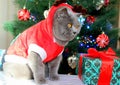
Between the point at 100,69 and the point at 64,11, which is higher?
the point at 64,11

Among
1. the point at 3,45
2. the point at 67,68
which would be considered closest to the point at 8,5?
the point at 3,45

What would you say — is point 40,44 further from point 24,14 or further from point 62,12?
point 24,14

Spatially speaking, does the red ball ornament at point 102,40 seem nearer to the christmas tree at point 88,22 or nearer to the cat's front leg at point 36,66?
the christmas tree at point 88,22

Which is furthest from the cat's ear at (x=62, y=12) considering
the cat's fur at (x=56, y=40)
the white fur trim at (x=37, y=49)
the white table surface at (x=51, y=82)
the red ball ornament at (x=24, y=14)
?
the red ball ornament at (x=24, y=14)

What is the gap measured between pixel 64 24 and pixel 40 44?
11 cm

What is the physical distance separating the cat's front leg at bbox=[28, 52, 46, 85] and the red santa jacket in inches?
0.7

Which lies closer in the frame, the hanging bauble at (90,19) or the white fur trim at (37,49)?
the white fur trim at (37,49)

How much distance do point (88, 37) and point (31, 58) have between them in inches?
21.3

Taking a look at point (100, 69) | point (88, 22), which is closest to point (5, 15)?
point (88, 22)

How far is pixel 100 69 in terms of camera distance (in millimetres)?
820

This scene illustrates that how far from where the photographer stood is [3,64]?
2.94ft

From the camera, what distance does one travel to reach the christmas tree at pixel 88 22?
4.03ft

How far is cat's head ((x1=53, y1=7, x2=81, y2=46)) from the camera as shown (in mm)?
782

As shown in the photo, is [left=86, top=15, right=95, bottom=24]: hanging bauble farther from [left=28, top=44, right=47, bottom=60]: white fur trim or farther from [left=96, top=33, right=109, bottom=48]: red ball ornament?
[left=28, top=44, right=47, bottom=60]: white fur trim
